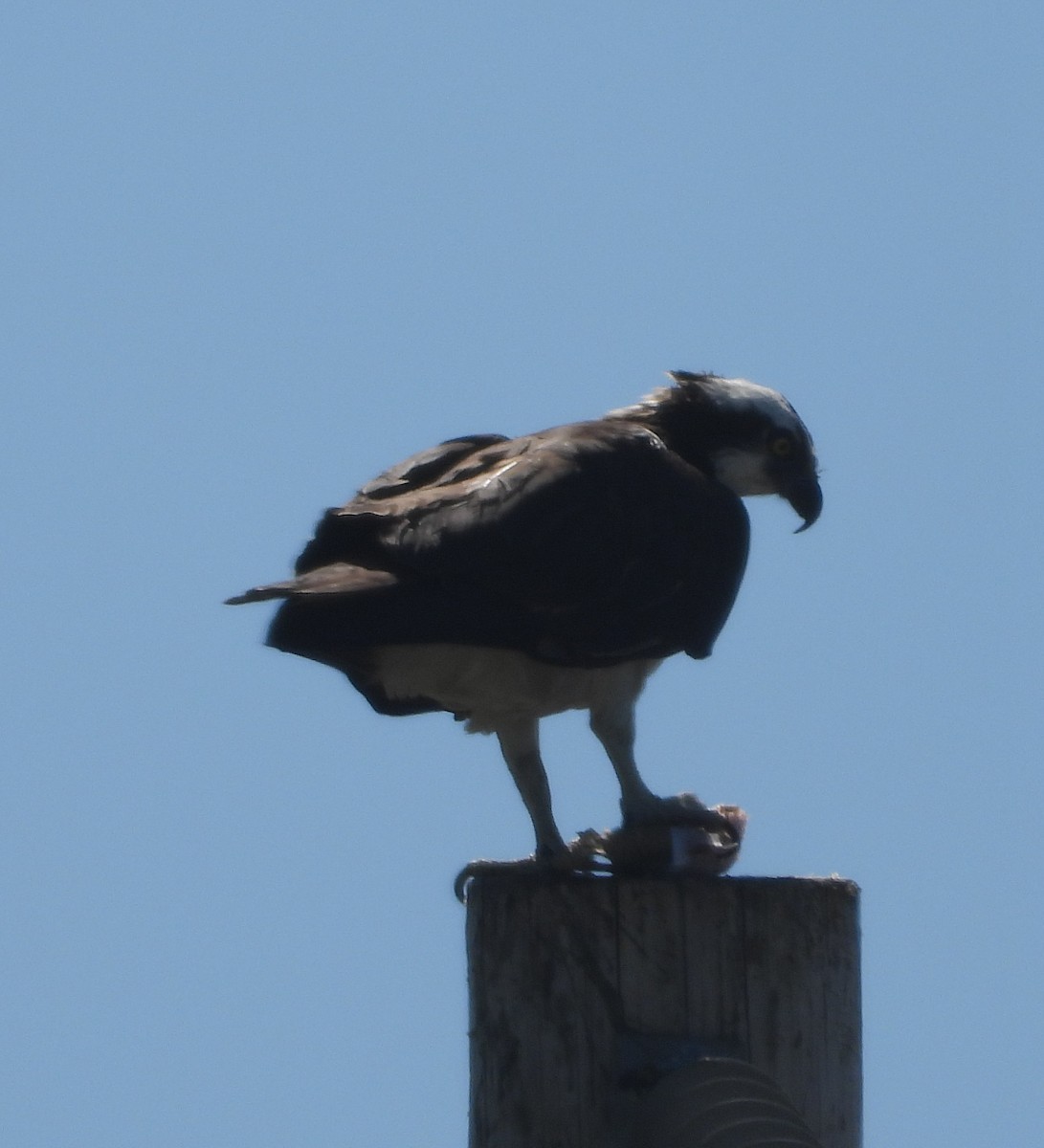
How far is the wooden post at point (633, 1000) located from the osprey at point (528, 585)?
114 cm

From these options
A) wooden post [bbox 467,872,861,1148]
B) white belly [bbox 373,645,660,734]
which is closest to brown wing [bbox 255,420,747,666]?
white belly [bbox 373,645,660,734]

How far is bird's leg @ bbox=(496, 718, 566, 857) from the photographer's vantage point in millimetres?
5996

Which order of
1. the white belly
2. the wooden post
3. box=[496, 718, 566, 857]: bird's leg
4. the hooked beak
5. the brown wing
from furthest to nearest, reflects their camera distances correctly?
the hooked beak < box=[496, 718, 566, 857]: bird's leg < the white belly < the brown wing < the wooden post

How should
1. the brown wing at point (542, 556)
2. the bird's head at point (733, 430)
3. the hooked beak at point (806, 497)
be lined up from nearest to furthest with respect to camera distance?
the brown wing at point (542, 556)
the bird's head at point (733, 430)
the hooked beak at point (806, 497)

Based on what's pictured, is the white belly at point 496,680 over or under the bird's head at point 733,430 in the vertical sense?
under

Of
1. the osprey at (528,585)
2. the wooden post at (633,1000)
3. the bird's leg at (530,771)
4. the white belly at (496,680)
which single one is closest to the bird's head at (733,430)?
the osprey at (528,585)

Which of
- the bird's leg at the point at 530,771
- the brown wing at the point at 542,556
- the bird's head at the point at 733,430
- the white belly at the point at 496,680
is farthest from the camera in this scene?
the bird's head at the point at 733,430

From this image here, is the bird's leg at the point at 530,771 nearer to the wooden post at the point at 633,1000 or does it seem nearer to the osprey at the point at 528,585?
the osprey at the point at 528,585

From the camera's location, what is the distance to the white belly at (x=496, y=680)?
222 inches

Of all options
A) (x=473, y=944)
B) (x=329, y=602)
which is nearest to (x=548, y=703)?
(x=329, y=602)

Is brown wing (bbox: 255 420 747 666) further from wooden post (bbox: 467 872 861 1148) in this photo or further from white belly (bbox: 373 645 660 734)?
wooden post (bbox: 467 872 861 1148)

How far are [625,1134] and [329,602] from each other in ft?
5.70

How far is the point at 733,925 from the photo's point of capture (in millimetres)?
4262

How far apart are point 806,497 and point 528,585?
1.84m
